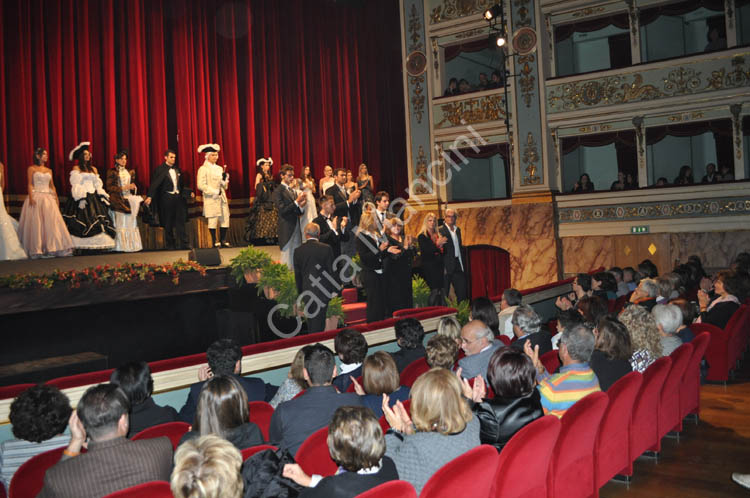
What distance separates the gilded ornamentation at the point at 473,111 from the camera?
38.4ft

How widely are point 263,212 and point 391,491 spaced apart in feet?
26.6

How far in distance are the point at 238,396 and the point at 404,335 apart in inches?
62.3

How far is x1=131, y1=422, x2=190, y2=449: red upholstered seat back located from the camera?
237 centimetres

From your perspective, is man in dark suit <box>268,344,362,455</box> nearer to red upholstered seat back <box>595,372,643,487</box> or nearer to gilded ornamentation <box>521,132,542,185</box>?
red upholstered seat back <box>595,372,643,487</box>

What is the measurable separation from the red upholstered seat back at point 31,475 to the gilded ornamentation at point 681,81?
10.7 meters

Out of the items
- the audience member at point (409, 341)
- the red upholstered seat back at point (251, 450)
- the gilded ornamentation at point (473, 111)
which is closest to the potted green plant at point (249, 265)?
the audience member at point (409, 341)

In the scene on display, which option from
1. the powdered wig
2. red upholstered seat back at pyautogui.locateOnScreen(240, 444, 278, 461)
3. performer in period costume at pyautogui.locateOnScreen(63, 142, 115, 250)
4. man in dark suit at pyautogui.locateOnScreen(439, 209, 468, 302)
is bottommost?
red upholstered seat back at pyautogui.locateOnScreen(240, 444, 278, 461)

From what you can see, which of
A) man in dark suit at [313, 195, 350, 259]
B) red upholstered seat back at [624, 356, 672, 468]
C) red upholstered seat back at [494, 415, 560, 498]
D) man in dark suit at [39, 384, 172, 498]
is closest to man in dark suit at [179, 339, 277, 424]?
man in dark suit at [39, 384, 172, 498]

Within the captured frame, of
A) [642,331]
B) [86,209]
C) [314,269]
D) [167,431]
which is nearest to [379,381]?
[167,431]

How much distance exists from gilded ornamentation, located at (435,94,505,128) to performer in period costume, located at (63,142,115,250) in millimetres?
6717

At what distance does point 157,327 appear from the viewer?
635 cm

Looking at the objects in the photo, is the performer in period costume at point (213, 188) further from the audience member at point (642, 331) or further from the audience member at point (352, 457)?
the audience member at point (352, 457)

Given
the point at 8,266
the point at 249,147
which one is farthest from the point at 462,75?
the point at 8,266

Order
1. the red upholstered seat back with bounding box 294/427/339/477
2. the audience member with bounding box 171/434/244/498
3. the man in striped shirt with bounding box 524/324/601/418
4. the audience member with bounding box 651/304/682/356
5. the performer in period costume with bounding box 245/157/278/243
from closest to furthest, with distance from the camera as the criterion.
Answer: the audience member with bounding box 171/434/244/498 < the red upholstered seat back with bounding box 294/427/339/477 < the man in striped shirt with bounding box 524/324/601/418 < the audience member with bounding box 651/304/682/356 < the performer in period costume with bounding box 245/157/278/243
